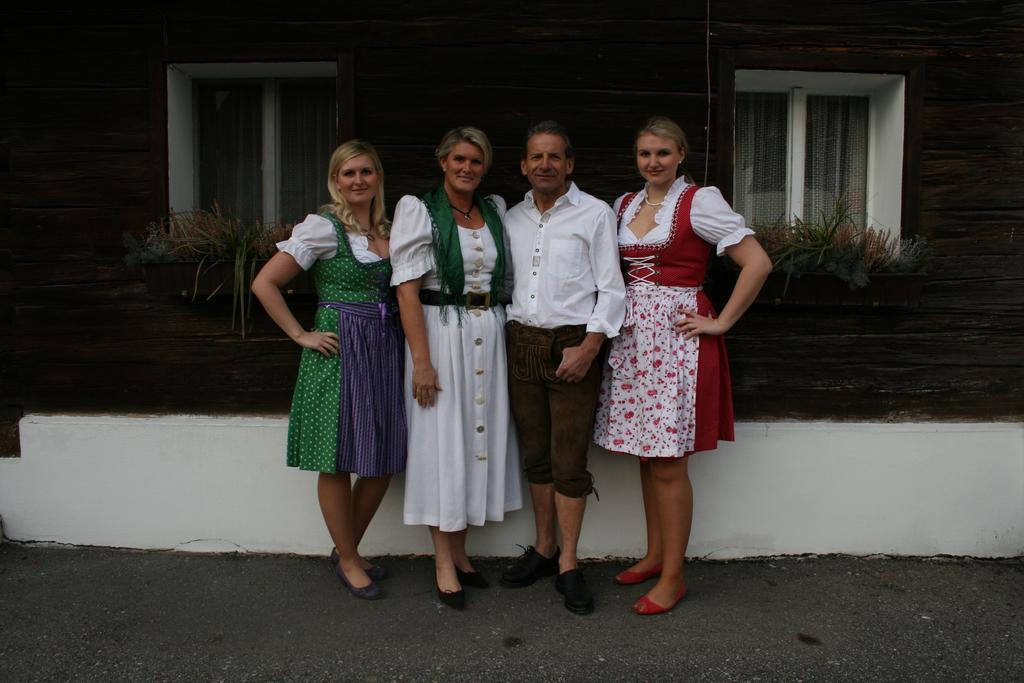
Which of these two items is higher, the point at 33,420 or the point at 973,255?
the point at 973,255

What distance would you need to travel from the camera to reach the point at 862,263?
3.26 m

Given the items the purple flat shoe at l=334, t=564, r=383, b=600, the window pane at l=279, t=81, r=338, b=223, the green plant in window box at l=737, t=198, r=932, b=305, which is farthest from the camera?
the window pane at l=279, t=81, r=338, b=223

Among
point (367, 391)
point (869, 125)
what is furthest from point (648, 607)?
point (869, 125)

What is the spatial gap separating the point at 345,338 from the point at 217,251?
0.82 metres

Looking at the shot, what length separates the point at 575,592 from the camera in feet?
9.72

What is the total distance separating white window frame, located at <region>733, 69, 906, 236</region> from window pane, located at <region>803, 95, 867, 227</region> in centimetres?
3

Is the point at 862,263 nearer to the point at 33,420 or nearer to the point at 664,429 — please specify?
the point at 664,429

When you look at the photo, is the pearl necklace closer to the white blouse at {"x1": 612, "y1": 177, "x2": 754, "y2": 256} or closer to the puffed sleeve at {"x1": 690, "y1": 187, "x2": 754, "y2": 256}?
the white blouse at {"x1": 612, "y1": 177, "x2": 754, "y2": 256}

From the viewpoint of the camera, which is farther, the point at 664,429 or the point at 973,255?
the point at 973,255

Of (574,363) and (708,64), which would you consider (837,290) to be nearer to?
(708,64)

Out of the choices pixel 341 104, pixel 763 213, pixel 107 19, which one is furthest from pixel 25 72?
pixel 763 213

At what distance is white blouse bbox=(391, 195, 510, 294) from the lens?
2.82m

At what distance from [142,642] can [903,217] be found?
3.61 meters

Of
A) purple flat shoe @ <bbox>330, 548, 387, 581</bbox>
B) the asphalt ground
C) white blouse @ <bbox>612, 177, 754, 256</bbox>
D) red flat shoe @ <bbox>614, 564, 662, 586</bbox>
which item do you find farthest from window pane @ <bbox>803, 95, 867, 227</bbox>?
purple flat shoe @ <bbox>330, 548, 387, 581</bbox>
